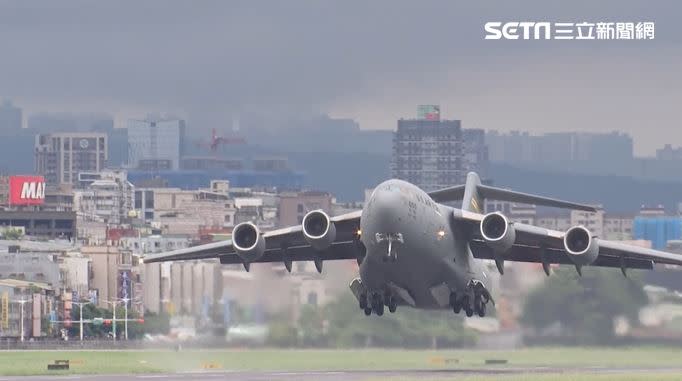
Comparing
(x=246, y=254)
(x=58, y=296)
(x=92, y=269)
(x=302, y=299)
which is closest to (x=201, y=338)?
(x=302, y=299)

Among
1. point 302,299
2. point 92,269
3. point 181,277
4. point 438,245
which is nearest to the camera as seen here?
point 438,245

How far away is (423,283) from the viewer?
200 feet

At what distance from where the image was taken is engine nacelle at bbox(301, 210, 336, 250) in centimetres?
5969

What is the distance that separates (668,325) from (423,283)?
14884 millimetres

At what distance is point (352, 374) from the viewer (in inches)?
2803

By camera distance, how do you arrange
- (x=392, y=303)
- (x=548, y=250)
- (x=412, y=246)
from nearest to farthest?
(x=412, y=246) → (x=392, y=303) → (x=548, y=250)

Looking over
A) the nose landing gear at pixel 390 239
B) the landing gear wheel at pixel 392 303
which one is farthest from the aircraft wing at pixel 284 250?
the nose landing gear at pixel 390 239

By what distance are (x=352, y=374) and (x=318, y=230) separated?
39.8 ft

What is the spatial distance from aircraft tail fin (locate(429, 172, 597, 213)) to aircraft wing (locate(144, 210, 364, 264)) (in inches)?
109

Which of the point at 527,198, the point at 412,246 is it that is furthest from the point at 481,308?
the point at 412,246

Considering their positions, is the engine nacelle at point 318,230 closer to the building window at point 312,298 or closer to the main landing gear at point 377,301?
the main landing gear at point 377,301

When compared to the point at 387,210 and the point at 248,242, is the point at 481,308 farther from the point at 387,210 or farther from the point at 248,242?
the point at 387,210

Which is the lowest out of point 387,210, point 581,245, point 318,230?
point 581,245

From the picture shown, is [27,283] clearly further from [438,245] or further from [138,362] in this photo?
[438,245]
